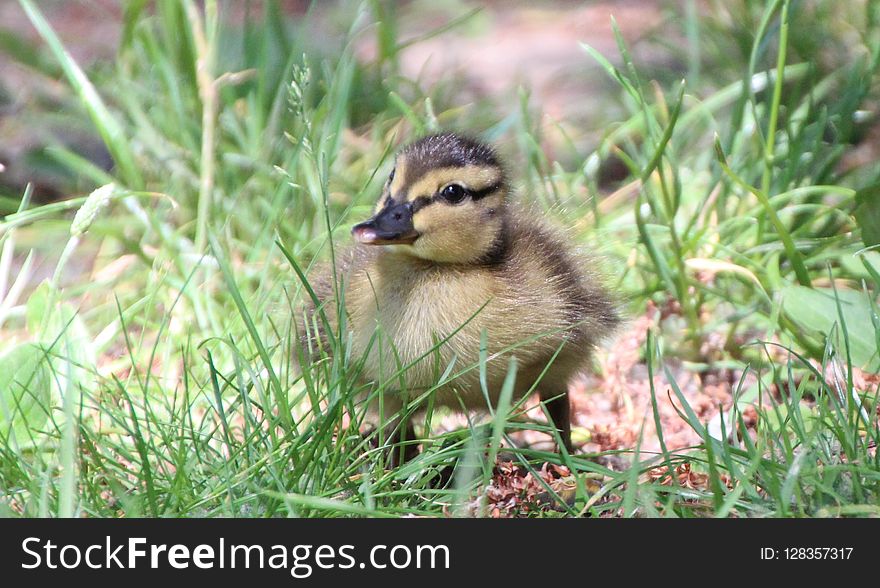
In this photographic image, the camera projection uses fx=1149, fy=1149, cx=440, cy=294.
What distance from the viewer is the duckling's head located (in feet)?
9.91

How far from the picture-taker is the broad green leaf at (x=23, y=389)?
3072 mm

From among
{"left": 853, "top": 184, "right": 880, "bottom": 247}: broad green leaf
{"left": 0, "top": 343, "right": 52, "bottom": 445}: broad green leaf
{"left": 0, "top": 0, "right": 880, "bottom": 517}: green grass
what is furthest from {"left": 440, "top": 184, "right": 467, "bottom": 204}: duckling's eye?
{"left": 853, "top": 184, "right": 880, "bottom": 247}: broad green leaf

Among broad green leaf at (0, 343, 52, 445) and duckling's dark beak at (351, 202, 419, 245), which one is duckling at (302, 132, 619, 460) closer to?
duckling's dark beak at (351, 202, 419, 245)

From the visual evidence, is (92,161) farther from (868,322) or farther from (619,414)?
(868,322)

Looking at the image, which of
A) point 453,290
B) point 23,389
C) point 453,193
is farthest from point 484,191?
point 23,389

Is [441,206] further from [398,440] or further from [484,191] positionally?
[398,440]

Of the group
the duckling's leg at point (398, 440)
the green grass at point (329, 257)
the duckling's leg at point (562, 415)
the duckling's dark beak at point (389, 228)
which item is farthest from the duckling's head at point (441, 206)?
the duckling's leg at point (562, 415)

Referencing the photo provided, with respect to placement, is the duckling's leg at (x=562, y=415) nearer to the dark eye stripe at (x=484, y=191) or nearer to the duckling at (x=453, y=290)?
the duckling at (x=453, y=290)

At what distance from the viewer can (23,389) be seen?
3119 millimetres

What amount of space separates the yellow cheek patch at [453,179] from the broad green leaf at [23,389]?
1096mm

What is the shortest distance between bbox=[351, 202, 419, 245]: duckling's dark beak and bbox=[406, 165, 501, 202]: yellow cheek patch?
0.16 feet

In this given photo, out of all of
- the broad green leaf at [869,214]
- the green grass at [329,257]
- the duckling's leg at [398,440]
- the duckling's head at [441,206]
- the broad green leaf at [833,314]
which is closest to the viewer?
the green grass at [329,257]
